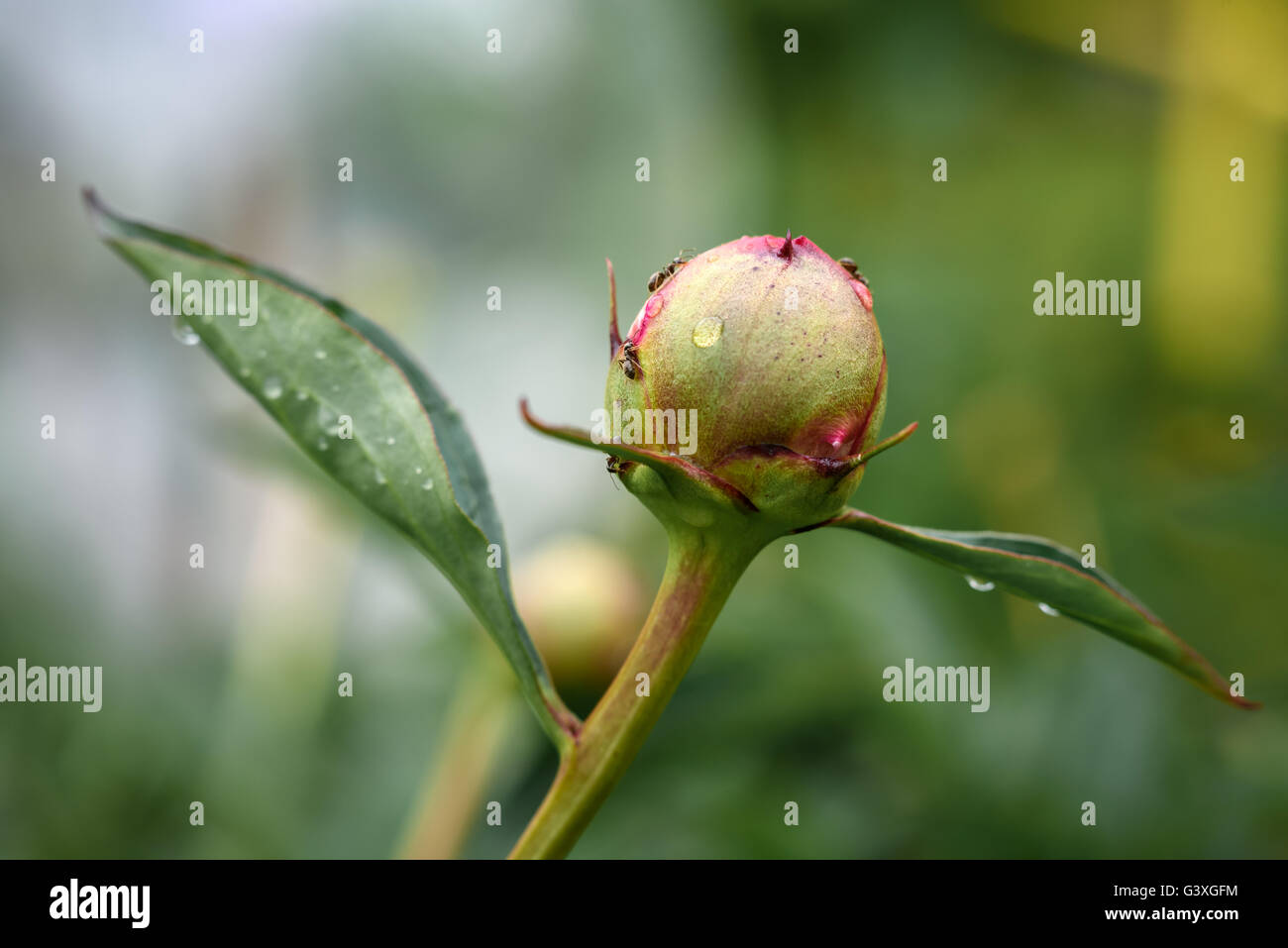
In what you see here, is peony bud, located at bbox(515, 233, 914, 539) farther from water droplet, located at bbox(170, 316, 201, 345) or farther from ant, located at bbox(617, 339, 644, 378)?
water droplet, located at bbox(170, 316, 201, 345)

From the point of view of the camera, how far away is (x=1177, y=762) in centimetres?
105

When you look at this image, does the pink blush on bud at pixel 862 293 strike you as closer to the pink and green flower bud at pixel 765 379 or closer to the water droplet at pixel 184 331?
the pink and green flower bud at pixel 765 379

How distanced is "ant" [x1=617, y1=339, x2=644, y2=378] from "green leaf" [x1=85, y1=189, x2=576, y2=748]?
0.08m

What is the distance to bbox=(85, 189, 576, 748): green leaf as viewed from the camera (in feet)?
1.46

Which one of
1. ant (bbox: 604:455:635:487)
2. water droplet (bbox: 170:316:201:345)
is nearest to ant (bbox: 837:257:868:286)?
ant (bbox: 604:455:635:487)

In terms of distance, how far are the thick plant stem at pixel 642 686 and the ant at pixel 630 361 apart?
7cm

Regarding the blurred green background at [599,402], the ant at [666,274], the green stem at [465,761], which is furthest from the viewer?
the blurred green background at [599,402]

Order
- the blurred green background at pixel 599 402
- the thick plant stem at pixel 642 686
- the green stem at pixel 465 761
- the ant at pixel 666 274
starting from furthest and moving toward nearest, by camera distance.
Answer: the blurred green background at pixel 599 402 → the green stem at pixel 465 761 → the ant at pixel 666 274 → the thick plant stem at pixel 642 686

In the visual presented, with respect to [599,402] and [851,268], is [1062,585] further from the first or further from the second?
[599,402]

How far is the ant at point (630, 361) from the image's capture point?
46cm

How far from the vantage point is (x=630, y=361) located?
0.46 metres

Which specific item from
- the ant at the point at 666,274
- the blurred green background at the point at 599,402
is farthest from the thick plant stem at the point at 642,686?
the blurred green background at the point at 599,402
